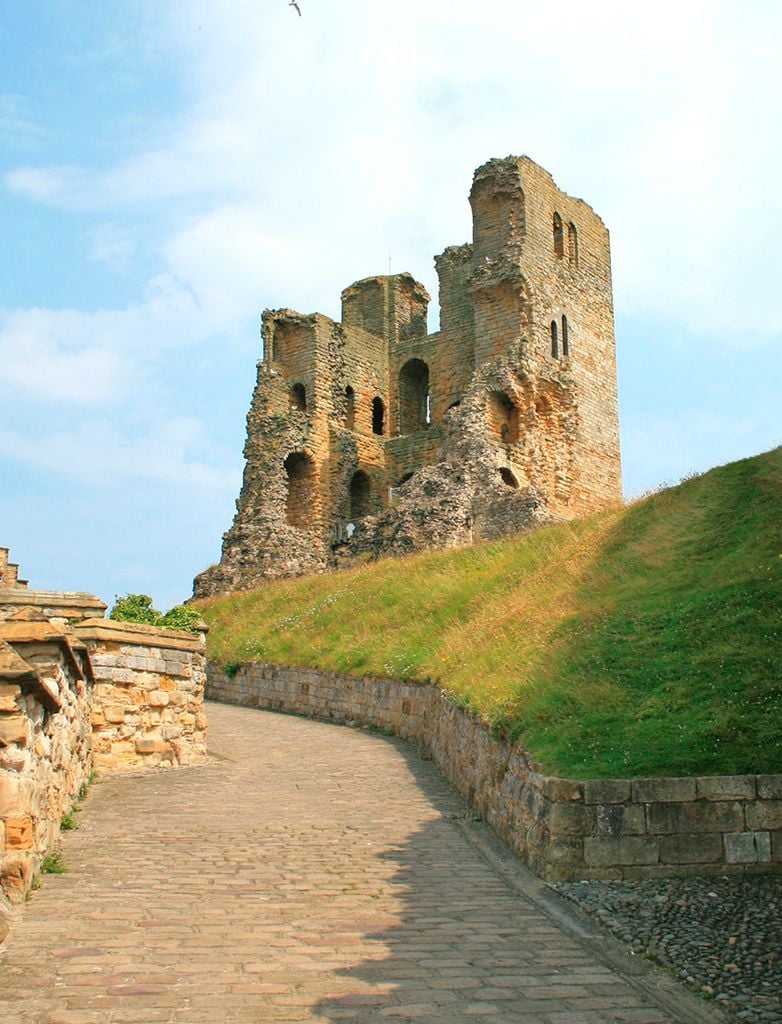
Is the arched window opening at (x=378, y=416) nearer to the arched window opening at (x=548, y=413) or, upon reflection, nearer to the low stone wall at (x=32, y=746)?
the arched window opening at (x=548, y=413)

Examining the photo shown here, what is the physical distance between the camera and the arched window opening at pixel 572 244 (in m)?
38.4

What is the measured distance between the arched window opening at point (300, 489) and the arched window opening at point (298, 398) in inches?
80.9

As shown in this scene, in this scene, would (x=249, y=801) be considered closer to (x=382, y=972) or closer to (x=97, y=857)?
(x=97, y=857)

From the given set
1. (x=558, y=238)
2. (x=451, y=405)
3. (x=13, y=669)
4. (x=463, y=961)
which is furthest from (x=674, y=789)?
(x=558, y=238)

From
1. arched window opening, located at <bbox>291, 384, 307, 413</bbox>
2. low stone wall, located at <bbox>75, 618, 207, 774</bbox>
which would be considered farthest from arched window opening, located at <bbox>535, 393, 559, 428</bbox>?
low stone wall, located at <bbox>75, 618, 207, 774</bbox>

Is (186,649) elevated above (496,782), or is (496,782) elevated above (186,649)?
(186,649)

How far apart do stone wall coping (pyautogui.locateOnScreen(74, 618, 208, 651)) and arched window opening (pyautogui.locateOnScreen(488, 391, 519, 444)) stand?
19.7 m

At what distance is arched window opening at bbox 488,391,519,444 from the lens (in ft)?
109

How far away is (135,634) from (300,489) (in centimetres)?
2405

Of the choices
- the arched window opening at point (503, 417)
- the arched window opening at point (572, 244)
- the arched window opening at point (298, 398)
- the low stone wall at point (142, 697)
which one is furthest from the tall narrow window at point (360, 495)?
the low stone wall at point (142, 697)

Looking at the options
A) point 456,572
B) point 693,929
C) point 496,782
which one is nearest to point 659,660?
point 496,782

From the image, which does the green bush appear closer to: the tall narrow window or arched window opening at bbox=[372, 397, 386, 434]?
the tall narrow window

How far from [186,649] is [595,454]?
25.1 metres

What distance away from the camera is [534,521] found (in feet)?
92.7
